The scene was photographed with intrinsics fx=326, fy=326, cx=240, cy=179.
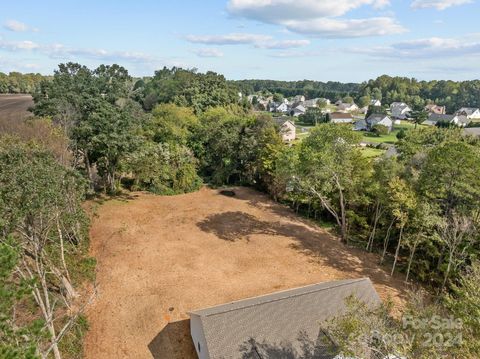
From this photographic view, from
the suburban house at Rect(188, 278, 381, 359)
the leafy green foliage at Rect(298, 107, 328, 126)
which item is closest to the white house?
the leafy green foliage at Rect(298, 107, 328, 126)

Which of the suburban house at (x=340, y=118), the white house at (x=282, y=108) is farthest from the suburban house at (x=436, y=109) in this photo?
the white house at (x=282, y=108)

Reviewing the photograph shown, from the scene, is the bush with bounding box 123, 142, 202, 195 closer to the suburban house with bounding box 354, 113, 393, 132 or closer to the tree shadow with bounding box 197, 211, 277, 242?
the tree shadow with bounding box 197, 211, 277, 242

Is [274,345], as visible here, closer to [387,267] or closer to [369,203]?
[387,267]

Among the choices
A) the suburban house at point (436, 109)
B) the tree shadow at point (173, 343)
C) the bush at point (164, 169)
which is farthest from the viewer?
the suburban house at point (436, 109)

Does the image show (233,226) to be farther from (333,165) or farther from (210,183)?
(210,183)

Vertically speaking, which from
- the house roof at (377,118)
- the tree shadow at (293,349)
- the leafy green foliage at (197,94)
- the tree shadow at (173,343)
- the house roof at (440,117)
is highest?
the leafy green foliage at (197,94)

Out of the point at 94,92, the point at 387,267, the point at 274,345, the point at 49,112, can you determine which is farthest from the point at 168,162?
the point at 274,345

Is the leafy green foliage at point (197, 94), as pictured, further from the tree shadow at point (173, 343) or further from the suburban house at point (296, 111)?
the suburban house at point (296, 111)
